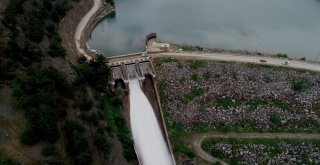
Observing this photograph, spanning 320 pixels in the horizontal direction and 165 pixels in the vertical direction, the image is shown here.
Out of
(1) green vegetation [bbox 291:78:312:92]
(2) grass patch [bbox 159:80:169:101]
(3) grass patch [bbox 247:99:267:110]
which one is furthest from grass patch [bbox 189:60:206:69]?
(1) green vegetation [bbox 291:78:312:92]

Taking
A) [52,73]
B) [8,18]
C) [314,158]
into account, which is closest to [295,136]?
[314,158]

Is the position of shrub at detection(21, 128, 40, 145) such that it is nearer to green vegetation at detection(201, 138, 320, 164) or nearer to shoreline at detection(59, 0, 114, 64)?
shoreline at detection(59, 0, 114, 64)

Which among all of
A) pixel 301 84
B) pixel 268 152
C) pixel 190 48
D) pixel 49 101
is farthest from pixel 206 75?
pixel 49 101

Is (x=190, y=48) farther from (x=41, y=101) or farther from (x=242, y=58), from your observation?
(x=41, y=101)

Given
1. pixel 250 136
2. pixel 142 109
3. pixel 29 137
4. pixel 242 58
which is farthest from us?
pixel 242 58

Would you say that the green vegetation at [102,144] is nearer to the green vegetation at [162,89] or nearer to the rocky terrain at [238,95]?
the rocky terrain at [238,95]

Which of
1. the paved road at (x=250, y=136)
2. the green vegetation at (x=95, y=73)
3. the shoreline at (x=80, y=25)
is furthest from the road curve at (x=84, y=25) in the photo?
the paved road at (x=250, y=136)
